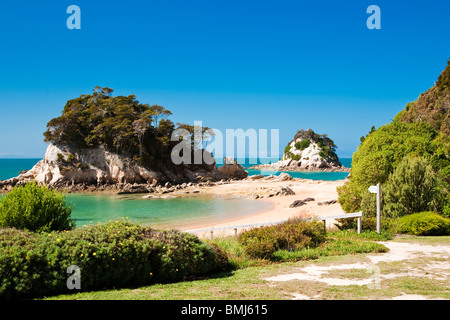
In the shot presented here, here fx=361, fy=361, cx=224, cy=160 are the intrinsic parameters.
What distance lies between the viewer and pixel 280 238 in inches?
432

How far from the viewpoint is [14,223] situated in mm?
10469

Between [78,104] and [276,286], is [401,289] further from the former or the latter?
[78,104]

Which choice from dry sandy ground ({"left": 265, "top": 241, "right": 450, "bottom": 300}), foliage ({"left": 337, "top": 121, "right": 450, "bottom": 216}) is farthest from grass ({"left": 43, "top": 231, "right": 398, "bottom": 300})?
foliage ({"left": 337, "top": 121, "right": 450, "bottom": 216})

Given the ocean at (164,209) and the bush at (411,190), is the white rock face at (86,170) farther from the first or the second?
the bush at (411,190)

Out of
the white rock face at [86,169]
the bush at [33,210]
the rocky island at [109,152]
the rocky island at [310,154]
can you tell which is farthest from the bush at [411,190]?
the rocky island at [310,154]

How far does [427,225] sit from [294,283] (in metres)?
9.43

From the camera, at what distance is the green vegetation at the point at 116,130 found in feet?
196

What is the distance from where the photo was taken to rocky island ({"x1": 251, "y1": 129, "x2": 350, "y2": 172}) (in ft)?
431

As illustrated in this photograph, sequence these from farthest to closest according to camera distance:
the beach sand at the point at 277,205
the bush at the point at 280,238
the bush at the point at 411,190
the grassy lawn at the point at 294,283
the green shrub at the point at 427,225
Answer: the beach sand at the point at 277,205
the bush at the point at 411,190
the green shrub at the point at 427,225
the bush at the point at 280,238
the grassy lawn at the point at 294,283

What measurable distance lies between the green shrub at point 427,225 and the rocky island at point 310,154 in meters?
117

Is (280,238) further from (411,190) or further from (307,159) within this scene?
(307,159)

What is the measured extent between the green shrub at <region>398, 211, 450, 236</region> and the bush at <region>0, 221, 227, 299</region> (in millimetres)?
9485

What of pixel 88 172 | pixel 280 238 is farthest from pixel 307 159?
pixel 280 238
